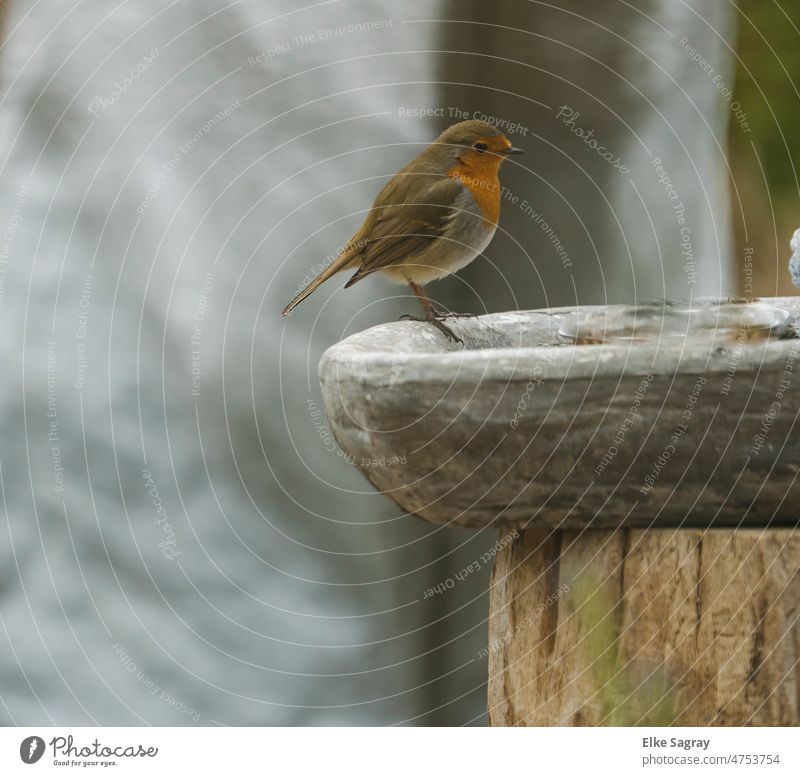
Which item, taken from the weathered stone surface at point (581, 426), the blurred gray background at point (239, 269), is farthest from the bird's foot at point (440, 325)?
the blurred gray background at point (239, 269)

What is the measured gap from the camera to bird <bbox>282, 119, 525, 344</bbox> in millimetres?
658

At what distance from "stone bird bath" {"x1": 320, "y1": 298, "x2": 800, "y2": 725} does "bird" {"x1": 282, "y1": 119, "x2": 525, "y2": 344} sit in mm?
90

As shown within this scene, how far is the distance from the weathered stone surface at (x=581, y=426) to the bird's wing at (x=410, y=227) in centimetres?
16

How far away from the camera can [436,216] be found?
2.15 feet

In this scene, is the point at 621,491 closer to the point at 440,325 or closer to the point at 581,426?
the point at 581,426

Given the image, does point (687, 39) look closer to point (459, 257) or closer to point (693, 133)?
point (693, 133)

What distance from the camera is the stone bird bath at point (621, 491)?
482mm

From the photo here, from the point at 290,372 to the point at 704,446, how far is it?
57 cm

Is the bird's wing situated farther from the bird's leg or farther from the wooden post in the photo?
the wooden post

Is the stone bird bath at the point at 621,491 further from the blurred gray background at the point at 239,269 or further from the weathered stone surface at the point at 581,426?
the blurred gray background at the point at 239,269

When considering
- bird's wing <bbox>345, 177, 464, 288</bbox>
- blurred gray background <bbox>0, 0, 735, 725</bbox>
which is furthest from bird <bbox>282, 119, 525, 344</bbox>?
blurred gray background <bbox>0, 0, 735, 725</bbox>
